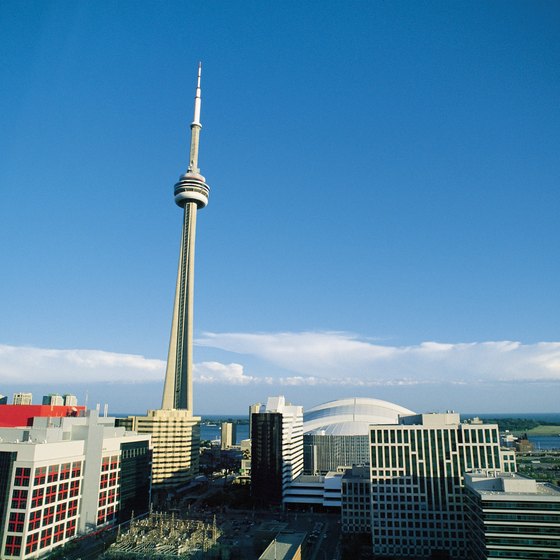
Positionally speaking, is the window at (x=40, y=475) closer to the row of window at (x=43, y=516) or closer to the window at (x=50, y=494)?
the window at (x=50, y=494)

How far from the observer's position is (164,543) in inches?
3120

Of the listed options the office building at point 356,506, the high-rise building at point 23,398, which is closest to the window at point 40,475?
the office building at point 356,506

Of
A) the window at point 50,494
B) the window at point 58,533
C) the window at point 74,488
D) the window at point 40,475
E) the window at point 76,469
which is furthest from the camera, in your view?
the window at point 76,469

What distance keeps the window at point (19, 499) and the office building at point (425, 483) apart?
200ft

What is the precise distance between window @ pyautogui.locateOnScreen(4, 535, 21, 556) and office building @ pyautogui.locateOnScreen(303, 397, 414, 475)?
98215 millimetres

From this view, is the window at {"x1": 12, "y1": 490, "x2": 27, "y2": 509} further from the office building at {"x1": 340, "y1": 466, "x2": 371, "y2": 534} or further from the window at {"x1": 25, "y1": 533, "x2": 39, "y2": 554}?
the office building at {"x1": 340, "y1": 466, "x2": 371, "y2": 534}

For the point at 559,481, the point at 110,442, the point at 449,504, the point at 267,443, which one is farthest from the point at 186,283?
the point at 559,481

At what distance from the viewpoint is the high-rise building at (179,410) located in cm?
14275

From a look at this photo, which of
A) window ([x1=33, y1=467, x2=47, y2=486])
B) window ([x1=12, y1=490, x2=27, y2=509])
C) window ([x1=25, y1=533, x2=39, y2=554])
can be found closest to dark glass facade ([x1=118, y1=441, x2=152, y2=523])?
window ([x1=33, y1=467, x2=47, y2=486])

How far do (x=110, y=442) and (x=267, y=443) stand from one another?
46.3m

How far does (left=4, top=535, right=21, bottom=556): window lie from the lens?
239ft

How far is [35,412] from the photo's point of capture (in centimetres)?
11231

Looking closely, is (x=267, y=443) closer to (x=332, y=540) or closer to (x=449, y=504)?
(x=332, y=540)

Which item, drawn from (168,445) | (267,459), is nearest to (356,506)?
(267,459)
